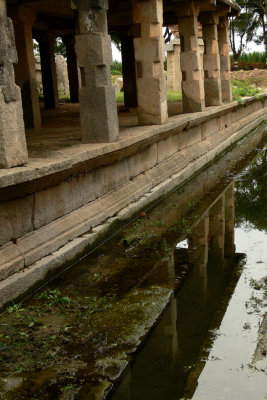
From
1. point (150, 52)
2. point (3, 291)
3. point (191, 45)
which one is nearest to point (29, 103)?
point (150, 52)

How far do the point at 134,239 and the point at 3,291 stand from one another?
2182 millimetres

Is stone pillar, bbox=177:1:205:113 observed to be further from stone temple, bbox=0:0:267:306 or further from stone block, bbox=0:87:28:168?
stone block, bbox=0:87:28:168

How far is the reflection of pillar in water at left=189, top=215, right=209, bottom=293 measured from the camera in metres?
5.09

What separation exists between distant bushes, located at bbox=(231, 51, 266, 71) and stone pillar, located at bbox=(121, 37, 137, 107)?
24375mm

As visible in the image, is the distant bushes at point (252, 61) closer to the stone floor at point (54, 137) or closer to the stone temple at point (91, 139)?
the stone temple at point (91, 139)

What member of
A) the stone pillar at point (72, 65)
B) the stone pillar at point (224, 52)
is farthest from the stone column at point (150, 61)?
the stone pillar at point (72, 65)

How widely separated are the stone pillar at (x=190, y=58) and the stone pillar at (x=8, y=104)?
6.71m

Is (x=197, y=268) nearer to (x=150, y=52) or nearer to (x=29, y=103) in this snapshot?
(x=150, y=52)

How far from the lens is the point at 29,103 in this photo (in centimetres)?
991

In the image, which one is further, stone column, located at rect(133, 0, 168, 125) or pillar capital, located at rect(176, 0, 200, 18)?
pillar capital, located at rect(176, 0, 200, 18)

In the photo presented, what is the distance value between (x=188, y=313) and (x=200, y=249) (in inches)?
66.4

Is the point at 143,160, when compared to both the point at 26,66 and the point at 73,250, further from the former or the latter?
the point at 26,66

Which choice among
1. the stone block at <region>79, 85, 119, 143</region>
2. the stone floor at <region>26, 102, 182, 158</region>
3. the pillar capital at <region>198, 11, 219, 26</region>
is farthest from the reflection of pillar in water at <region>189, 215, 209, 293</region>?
the pillar capital at <region>198, 11, 219, 26</region>

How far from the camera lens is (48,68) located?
14.7 m
